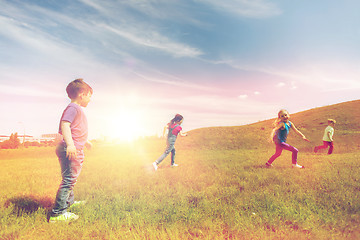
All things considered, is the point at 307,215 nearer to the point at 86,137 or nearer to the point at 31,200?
the point at 86,137

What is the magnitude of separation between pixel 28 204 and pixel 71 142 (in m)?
2.25

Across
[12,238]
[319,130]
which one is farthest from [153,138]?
[12,238]

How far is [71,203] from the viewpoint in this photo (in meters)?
4.76

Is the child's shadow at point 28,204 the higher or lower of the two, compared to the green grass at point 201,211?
lower

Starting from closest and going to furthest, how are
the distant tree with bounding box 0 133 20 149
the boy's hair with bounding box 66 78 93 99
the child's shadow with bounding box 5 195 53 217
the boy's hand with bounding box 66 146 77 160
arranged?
the boy's hand with bounding box 66 146 77 160 → the boy's hair with bounding box 66 78 93 99 → the child's shadow with bounding box 5 195 53 217 → the distant tree with bounding box 0 133 20 149

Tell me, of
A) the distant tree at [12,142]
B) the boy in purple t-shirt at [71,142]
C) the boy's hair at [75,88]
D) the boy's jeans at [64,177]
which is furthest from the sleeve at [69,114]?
the distant tree at [12,142]

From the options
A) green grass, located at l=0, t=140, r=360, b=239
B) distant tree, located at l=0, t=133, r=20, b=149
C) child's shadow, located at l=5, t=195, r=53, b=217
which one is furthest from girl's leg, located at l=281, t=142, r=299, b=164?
distant tree, located at l=0, t=133, r=20, b=149

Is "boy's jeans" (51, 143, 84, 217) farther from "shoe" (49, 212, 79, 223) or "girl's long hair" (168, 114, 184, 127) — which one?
"girl's long hair" (168, 114, 184, 127)

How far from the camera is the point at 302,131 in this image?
27.0 m

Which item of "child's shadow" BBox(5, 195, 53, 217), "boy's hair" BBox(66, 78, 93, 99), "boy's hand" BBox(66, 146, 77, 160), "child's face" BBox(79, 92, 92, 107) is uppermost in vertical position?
"boy's hair" BBox(66, 78, 93, 99)

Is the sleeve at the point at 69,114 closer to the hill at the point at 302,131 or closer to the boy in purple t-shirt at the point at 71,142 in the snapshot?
the boy in purple t-shirt at the point at 71,142

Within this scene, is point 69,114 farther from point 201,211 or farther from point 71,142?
Answer: point 201,211

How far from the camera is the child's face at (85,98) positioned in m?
4.29

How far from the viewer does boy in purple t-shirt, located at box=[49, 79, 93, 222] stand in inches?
155
